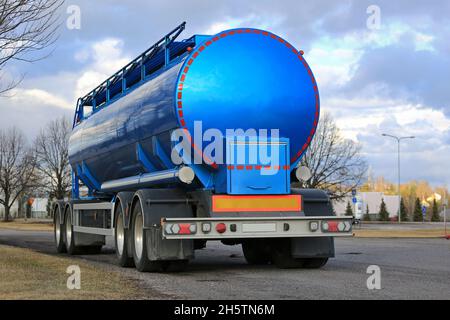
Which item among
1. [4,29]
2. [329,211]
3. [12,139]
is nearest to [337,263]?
[329,211]

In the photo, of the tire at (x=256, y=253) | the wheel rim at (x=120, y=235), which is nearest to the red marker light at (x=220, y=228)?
the wheel rim at (x=120, y=235)

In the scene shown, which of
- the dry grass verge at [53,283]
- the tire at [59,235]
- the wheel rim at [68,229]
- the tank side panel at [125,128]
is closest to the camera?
the dry grass verge at [53,283]

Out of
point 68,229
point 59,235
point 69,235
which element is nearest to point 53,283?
point 69,235

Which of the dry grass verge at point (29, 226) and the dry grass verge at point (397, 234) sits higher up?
the dry grass verge at point (397, 234)

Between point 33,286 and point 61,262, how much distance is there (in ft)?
15.1

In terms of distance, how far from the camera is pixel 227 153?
12.1m

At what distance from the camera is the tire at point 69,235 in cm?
1973

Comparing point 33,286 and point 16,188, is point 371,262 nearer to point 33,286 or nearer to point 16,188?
point 33,286

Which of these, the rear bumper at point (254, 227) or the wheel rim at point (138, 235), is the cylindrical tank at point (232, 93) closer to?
the rear bumper at point (254, 227)

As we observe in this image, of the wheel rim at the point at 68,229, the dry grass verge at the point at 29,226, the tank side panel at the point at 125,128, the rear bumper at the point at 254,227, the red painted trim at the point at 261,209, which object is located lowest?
the dry grass verge at the point at 29,226

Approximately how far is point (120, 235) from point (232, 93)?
406cm

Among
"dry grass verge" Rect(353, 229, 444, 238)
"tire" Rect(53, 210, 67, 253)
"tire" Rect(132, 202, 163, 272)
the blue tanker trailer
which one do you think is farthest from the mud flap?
"dry grass verge" Rect(353, 229, 444, 238)

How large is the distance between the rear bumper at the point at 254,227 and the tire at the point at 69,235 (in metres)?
8.59

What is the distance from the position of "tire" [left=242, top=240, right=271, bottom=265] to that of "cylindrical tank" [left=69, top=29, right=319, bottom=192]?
2661mm
